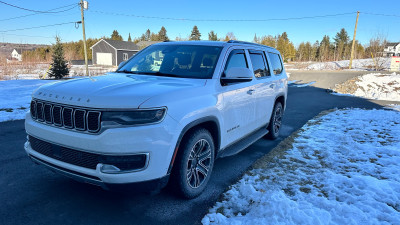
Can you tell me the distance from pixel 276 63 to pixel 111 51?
59.2m

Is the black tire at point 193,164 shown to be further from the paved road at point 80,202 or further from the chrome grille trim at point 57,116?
the chrome grille trim at point 57,116

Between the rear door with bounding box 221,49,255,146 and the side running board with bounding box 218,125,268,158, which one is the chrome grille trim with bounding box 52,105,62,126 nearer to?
the rear door with bounding box 221,49,255,146

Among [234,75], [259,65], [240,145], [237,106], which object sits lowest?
[240,145]

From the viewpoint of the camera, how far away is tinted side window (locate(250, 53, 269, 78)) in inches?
185

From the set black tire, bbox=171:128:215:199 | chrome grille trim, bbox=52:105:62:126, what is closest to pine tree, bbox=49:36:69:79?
chrome grille trim, bbox=52:105:62:126

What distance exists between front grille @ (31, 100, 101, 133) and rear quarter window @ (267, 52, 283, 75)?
4.10 metres

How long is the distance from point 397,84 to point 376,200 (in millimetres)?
16998

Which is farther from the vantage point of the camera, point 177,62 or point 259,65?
point 259,65

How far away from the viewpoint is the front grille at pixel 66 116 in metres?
2.59

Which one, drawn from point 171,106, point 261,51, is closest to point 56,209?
point 171,106

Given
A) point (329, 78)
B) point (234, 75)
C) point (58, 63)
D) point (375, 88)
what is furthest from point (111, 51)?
point (234, 75)

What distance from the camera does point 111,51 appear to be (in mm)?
59875

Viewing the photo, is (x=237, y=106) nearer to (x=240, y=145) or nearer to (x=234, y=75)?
(x=234, y=75)

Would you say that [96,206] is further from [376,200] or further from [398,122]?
[398,122]
